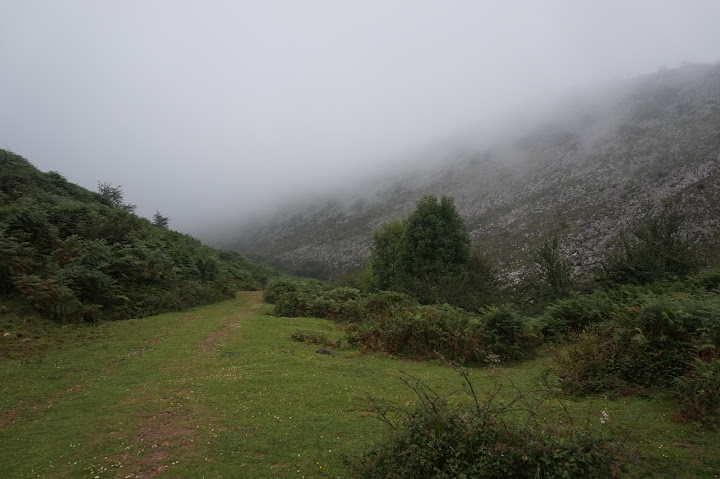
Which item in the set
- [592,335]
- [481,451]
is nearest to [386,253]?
[592,335]

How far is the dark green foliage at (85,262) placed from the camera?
16.7 meters

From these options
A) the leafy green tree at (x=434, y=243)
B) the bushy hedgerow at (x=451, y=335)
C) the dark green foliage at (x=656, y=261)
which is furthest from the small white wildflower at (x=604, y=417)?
the leafy green tree at (x=434, y=243)

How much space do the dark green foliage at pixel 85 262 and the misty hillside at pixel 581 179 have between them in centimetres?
4284

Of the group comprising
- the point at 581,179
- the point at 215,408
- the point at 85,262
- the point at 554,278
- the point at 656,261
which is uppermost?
the point at 85,262

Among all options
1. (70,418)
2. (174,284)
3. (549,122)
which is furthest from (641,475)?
(549,122)

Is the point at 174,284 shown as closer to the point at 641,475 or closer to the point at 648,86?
the point at 641,475

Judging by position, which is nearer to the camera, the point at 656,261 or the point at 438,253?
the point at 656,261

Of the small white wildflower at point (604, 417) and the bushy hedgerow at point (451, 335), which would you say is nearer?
the small white wildflower at point (604, 417)

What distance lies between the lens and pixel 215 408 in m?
8.99

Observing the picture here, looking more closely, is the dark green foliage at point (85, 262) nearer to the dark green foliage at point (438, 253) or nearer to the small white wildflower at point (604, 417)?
the dark green foliage at point (438, 253)

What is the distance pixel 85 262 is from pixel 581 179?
251 feet

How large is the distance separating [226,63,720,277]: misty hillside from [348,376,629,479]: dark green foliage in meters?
43.7

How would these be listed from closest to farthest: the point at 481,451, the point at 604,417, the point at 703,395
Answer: the point at 481,451 < the point at 703,395 < the point at 604,417

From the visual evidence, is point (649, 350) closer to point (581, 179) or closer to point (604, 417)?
point (604, 417)
